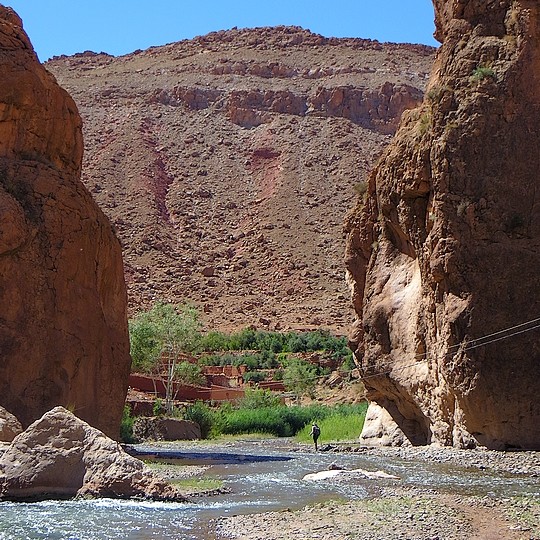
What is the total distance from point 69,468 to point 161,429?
20728 millimetres

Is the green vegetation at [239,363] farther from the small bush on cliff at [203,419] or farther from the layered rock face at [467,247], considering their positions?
the layered rock face at [467,247]

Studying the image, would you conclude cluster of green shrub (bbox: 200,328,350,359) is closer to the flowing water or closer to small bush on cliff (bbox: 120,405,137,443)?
small bush on cliff (bbox: 120,405,137,443)

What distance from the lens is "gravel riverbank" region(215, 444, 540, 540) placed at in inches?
A: 405

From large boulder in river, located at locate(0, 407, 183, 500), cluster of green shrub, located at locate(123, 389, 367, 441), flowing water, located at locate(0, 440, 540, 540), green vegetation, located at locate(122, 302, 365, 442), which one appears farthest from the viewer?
green vegetation, located at locate(122, 302, 365, 442)

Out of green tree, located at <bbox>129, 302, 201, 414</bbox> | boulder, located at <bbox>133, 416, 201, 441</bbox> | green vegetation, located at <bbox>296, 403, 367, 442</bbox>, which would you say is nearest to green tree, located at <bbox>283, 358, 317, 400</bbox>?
green tree, located at <bbox>129, 302, 201, 414</bbox>

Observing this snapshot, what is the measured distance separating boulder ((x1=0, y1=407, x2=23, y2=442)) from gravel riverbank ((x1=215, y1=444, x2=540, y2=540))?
4627mm

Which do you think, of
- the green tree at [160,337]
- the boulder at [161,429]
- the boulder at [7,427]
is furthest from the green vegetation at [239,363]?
the boulder at [7,427]

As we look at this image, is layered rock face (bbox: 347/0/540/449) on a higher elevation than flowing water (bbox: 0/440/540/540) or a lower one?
higher

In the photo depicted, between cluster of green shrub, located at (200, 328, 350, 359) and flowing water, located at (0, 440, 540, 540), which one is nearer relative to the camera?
flowing water, located at (0, 440, 540, 540)

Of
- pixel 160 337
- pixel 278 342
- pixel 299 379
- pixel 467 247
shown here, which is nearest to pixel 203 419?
pixel 160 337

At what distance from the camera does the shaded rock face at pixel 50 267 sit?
17938mm

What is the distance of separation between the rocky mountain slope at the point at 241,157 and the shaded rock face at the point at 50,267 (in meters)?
45.4

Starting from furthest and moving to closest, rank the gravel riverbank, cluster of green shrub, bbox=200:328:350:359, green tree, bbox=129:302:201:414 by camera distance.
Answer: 1. cluster of green shrub, bbox=200:328:350:359
2. green tree, bbox=129:302:201:414
3. the gravel riverbank

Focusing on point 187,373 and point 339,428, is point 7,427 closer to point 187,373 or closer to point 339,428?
point 339,428
